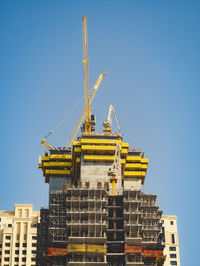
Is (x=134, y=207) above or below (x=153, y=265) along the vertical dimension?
above

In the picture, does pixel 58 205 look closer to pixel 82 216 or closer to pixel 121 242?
pixel 82 216

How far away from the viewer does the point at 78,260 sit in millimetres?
176750

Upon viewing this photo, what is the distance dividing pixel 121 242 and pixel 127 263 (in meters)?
8.17

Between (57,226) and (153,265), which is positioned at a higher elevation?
(57,226)

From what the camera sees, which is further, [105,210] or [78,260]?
[105,210]

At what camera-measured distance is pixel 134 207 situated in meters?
188

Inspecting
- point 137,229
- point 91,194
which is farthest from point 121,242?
point 91,194

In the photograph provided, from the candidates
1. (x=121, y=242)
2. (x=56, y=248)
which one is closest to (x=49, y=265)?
(x=56, y=248)

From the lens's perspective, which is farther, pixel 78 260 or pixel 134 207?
pixel 134 207

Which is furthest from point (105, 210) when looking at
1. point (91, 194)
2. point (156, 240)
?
point (156, 240)

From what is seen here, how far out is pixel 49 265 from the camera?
186 metres

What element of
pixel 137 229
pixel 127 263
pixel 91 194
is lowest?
pixel 127 263

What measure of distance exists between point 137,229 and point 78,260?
73.4ft

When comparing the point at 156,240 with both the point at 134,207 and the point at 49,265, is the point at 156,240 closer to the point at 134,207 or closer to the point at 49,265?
the point at 134,207
